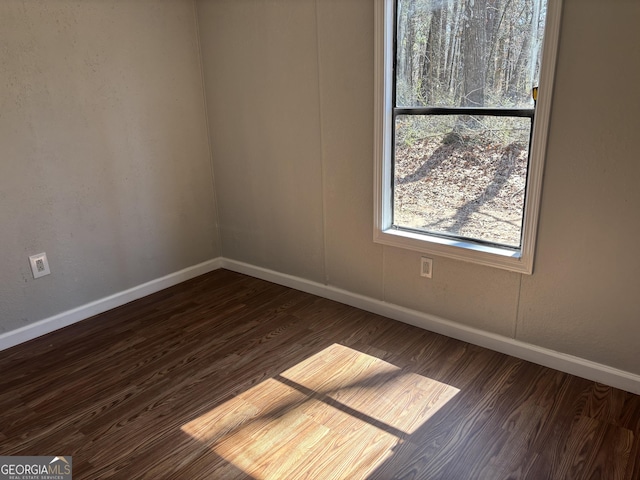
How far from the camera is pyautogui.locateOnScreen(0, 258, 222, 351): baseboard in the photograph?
2.57 meters

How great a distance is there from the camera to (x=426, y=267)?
251cm

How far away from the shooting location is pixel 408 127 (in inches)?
95.2

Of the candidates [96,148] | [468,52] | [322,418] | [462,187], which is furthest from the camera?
[96,148]

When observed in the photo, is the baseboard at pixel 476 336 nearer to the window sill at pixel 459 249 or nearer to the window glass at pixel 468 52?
the window sill at pixel 459 249

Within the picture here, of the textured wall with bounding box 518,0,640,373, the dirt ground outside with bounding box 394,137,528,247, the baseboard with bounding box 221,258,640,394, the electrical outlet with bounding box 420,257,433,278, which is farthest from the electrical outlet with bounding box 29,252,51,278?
the textured wall with bounding box 518,0,640,373

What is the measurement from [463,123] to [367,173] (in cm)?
59

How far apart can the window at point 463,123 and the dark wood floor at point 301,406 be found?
1.89ft

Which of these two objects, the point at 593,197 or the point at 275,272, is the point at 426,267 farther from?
the point at 275,272

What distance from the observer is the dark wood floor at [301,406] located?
1684 mm

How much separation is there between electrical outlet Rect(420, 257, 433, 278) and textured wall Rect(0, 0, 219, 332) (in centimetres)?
173

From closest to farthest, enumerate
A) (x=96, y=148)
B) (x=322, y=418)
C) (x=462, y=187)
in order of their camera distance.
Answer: (x=322, y=418), (x=462, y=187), (x=96, y=148)

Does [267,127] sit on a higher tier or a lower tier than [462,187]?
higher

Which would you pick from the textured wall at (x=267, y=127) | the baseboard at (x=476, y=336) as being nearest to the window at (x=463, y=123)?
the baseboard at (x=476, y=336)

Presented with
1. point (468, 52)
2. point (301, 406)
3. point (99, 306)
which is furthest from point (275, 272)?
point (468, 52)
